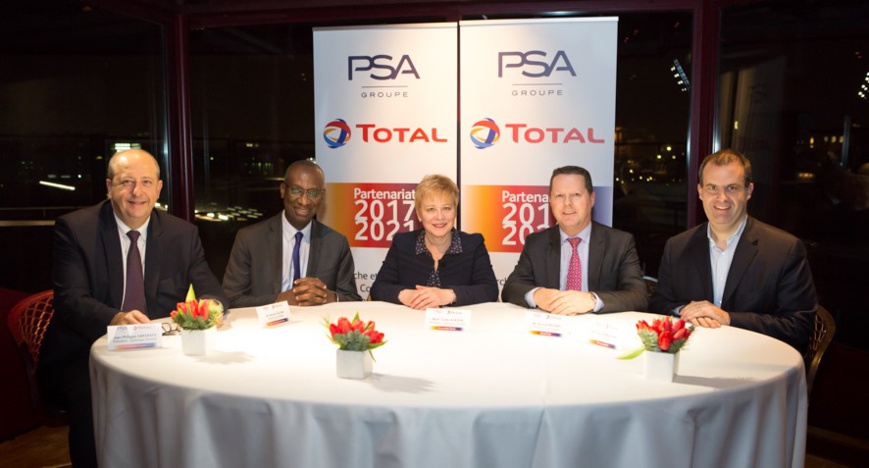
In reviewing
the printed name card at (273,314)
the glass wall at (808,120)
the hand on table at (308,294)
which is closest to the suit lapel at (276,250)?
the hand on table at (308,294)

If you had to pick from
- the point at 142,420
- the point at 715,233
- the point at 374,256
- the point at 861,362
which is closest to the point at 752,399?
the point at 715,233

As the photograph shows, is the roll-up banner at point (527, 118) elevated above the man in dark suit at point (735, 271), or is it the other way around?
the roll-up banner at point (527, 118)

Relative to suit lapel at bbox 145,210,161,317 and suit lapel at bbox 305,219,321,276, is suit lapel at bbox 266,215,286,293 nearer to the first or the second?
suit lapel at bbox 305,219,321,276

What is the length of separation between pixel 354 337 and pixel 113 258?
154 cm

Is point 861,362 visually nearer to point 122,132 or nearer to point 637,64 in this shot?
point 637,64

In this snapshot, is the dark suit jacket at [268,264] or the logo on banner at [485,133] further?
the logo on banner at [485,133]

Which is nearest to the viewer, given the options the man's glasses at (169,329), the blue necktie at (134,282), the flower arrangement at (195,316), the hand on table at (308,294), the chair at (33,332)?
the flower arrangement at (195,316)

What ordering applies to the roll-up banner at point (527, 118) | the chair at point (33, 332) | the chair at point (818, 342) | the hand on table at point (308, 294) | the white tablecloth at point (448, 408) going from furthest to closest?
the roll-up banner at point (527, 118) < the hand on table at point (308, 294) < the chair at point (33, 332) < the chair at point (818, 342) < the white tablecloth at point (448, 408)

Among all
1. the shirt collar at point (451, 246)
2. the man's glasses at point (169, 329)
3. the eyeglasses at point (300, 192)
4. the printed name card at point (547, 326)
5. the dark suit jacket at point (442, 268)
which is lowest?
the man's glasses at point (169, 329)

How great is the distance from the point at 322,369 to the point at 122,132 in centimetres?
336

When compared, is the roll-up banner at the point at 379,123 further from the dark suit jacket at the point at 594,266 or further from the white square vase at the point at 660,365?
the white square vase at the point at 660,365

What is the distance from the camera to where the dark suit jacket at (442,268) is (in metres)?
3.43

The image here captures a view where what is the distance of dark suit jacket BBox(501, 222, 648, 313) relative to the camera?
332cm

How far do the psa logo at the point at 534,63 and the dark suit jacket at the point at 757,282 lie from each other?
1.53m
